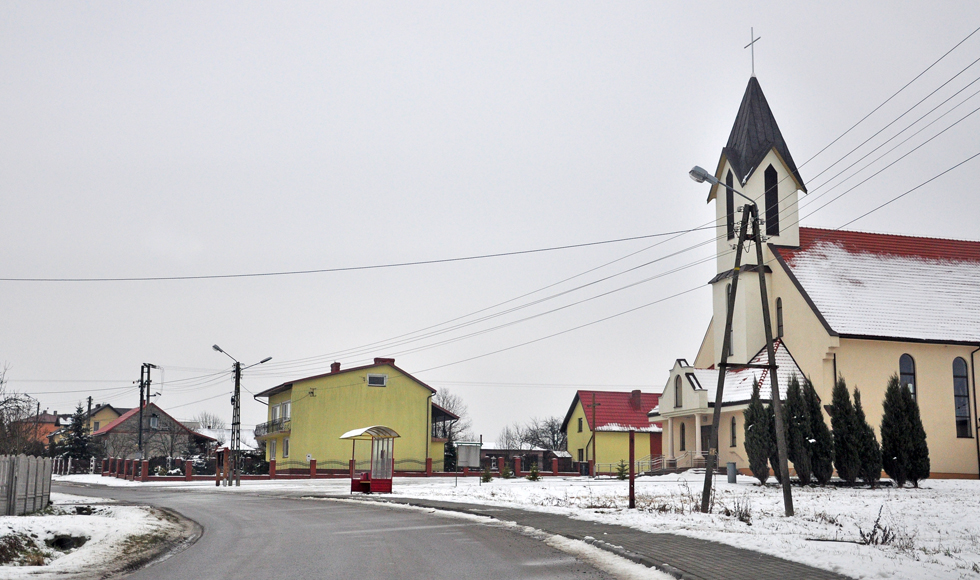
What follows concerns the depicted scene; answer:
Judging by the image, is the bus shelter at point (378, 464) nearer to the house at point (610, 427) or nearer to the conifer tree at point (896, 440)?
the conifer tree at point (896, 440)

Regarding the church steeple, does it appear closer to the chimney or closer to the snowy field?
the snowy field

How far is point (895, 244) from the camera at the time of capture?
4519 centimetres

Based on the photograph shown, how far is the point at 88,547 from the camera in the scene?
13406 mm

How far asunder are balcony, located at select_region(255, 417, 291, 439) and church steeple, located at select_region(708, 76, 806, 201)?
35696 millimetres

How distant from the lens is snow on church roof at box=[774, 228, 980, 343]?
131 feet

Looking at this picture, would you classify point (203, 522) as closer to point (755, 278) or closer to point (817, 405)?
point (817, 405)

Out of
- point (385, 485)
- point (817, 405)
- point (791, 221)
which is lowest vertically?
point (385, 485)

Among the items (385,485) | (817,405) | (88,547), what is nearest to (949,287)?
(817,405)

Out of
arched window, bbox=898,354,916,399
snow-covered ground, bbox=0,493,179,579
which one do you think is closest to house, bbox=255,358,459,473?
arched window, bbox=898,354,916,399

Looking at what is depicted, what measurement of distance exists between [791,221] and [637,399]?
28.4 metres

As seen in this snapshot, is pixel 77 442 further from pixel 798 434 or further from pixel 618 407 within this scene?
pixel 798 434

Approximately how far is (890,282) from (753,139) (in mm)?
9806

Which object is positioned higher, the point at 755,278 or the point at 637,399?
the point at 755,278

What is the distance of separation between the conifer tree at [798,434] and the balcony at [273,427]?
134ft
